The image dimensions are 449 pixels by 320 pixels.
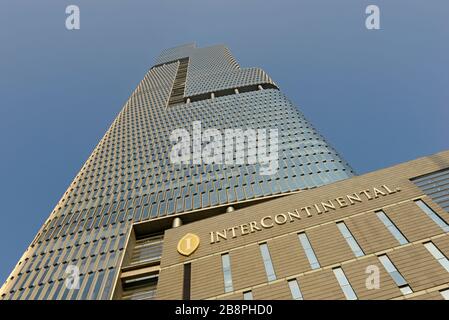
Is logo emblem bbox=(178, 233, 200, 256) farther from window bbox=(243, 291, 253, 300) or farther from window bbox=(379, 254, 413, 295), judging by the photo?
window bbox=(379, 254, 413, 295)

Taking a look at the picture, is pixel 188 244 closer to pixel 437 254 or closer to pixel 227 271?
pixel 227 271

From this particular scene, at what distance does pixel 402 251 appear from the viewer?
123ft

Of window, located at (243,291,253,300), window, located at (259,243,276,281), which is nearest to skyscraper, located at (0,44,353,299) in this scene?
window, located at (259,243,276,281)

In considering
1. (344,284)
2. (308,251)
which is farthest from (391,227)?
(344,284)

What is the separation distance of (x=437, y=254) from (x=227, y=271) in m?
22.5

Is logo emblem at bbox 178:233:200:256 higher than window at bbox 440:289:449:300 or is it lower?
higher

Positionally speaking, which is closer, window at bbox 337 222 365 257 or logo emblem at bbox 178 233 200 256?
window at bbox 337 222 365 257

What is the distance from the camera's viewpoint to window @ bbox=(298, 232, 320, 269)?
39906 mm

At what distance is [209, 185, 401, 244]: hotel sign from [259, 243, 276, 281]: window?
394 centimetres

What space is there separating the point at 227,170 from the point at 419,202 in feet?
148

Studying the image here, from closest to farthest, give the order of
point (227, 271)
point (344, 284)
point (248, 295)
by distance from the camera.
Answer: point (344, 284), point (248, 295), point (227, 271)

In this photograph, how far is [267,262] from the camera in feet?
140
